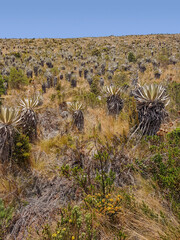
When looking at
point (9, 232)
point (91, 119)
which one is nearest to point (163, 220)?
point (9, 232)

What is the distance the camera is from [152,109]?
468 centimetres

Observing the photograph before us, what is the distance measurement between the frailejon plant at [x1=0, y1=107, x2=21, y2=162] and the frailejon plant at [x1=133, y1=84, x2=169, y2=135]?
3685mm

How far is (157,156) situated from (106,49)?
101 feet

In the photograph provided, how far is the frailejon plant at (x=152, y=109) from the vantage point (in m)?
4.63

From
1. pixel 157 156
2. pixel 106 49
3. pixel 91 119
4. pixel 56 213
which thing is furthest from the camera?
pixel 106 49

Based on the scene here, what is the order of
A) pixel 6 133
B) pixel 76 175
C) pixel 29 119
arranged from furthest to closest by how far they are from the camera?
pixel 29 119, pixel 6 133, pixel 76 175

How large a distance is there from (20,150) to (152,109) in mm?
3943

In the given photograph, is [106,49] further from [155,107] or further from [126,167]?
[126,167]

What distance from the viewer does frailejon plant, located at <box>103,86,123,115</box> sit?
696 centimetres

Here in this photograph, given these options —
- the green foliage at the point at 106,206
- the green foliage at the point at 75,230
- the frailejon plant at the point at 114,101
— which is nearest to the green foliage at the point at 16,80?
the frailejon plant at the point at 114,101

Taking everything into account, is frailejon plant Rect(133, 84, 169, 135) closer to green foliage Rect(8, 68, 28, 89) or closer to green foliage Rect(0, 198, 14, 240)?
green foliage Rect(0, 198, 14, 240)

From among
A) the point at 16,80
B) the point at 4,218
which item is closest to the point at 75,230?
the point at 4,218

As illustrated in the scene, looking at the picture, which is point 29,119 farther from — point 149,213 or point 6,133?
point 149,213

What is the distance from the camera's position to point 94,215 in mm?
2518
